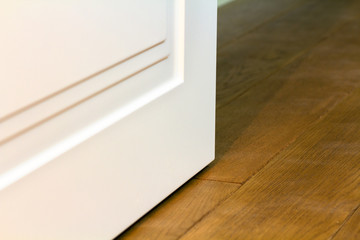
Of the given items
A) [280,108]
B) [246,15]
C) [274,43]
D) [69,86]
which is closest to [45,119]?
[69,86]

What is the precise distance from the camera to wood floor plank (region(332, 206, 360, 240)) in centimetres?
98

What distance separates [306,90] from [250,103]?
168 millimetres

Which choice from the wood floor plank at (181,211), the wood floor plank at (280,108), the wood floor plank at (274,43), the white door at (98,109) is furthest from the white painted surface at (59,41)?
the wood floor plank at (274,43)

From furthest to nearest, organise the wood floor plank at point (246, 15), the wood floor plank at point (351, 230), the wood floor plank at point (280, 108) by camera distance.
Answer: the wood floor plank at point (246, 15), the wood floor plank at point (280, 108), the wood floor plank at point (351, 230)

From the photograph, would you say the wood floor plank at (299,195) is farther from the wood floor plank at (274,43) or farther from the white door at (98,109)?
the wood floor plank at (274,43)

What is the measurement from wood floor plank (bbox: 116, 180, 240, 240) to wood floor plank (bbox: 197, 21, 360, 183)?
4 cm

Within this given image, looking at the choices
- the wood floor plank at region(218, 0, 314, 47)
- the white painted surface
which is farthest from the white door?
the wood floor plank at region(218, 0, 314, 47)

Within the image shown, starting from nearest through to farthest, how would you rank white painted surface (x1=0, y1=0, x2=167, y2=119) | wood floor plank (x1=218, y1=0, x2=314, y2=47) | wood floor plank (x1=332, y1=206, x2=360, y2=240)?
white painted surface (x1=0, y1=0, x2=167, y2=119), wood floor plank (x1=332, y1=206, x2=360, y2=240), wood floor plank (x1=218, y1=0, x2=314, y2=47)

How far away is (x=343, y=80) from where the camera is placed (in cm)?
171

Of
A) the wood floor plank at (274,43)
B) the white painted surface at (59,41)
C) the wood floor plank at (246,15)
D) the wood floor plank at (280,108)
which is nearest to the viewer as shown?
the white painted surface at (59,41)

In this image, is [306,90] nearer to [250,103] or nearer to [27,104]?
[250,103]

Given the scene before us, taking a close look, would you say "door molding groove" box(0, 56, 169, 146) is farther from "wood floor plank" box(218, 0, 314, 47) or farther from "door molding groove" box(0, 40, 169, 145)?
"wood floor plank" box(218, 0, 314, 47)

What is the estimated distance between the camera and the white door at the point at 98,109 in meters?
0.78

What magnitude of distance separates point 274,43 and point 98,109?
1249 mm
